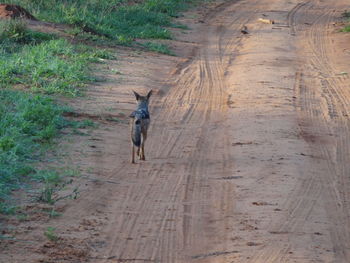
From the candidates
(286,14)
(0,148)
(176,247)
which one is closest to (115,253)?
(176,247)

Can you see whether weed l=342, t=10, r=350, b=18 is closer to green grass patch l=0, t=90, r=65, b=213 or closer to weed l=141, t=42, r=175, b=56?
weed l=141, t=42, r=175, b=56

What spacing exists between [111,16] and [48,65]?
7.29 meters

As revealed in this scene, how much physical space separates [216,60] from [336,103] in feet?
14.6

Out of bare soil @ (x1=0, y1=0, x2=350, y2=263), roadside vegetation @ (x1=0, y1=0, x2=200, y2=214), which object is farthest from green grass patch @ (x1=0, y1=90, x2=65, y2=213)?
bare soil @ (x1=0, y1=0, x2=350, y2=263)

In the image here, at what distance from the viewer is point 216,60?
17.2 metres

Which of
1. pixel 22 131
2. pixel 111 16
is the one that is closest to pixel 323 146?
pixel 22 131

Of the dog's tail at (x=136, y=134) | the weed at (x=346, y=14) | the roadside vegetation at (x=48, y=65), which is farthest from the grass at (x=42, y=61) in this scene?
the weed at (x=346, y=14)

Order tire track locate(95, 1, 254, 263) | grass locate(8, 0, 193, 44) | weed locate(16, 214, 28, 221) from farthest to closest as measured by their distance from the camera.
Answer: grass locate(8, 0, 193, 44) → weed locate(16, 214, 28, 221) → tire track locate(95, 1, 254, 263)

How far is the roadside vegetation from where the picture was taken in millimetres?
8625

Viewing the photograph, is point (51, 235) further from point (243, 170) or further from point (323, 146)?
point (323, 146)

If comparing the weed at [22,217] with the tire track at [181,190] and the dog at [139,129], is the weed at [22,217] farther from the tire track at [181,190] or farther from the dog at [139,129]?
the dog at [139,129]

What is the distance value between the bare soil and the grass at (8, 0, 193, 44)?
1.58 metres

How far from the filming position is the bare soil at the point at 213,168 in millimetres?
6820

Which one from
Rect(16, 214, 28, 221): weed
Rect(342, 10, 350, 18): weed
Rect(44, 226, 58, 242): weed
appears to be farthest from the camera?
Rect(342, 10, 350, 18): weed
